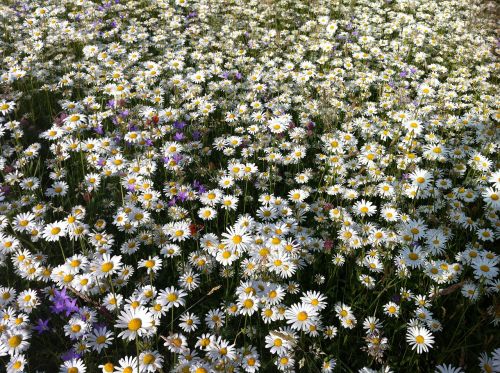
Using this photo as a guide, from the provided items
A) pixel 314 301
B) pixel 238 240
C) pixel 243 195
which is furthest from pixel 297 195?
pixel 314 301

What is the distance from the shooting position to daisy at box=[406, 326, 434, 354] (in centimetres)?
278

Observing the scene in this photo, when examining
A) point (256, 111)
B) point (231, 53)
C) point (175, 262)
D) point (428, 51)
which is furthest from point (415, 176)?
point (428, 51)

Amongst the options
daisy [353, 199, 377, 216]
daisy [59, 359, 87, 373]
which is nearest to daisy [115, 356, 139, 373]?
daisy [59, 359, 87, 373]

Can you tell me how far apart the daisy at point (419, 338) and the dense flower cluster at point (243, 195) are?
15mm

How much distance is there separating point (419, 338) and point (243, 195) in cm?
213

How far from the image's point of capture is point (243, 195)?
4.20m

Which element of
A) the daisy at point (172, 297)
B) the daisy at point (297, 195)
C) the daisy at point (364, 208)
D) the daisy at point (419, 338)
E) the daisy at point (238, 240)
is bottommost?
the daisy at point (419, 338)

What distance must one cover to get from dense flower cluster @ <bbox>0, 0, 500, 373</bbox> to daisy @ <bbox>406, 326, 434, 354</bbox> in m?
0.01

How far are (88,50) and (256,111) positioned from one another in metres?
2.77

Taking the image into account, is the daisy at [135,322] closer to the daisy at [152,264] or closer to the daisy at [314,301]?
the daisy at [152,264]

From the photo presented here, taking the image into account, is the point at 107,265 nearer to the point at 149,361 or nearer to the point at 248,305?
the point at 149,361

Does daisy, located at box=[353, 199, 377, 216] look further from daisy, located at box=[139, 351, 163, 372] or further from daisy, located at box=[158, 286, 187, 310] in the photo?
daisy, located at box=[139, 351, 163, 372]

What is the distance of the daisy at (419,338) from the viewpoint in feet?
9.11

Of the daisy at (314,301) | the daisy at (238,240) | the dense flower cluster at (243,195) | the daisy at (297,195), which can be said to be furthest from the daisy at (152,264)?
the daisy at (297,195)
